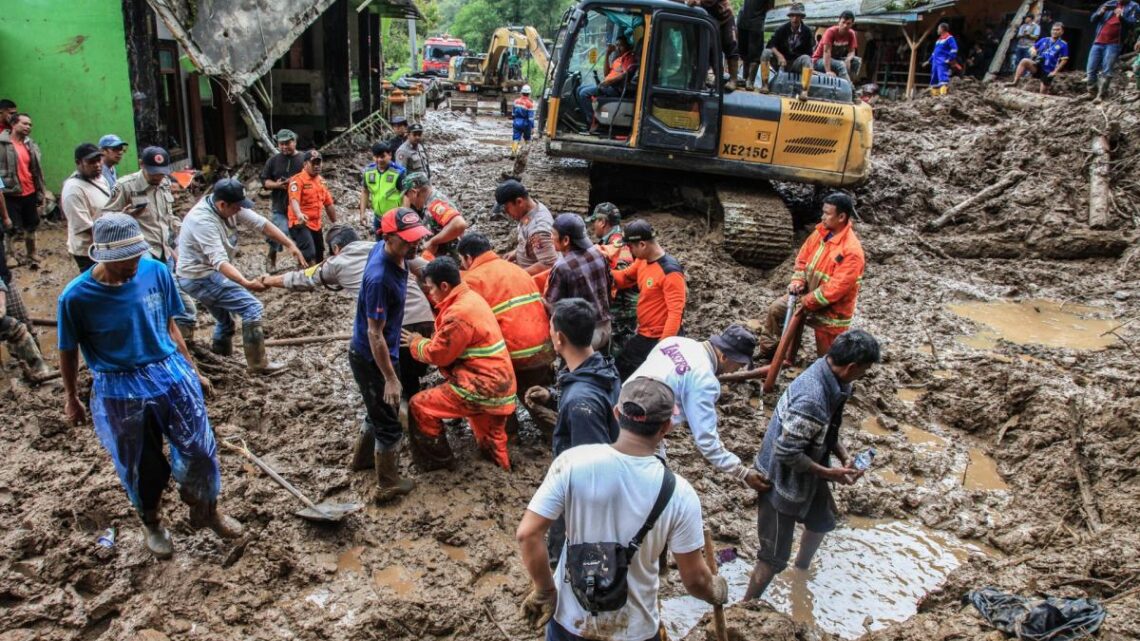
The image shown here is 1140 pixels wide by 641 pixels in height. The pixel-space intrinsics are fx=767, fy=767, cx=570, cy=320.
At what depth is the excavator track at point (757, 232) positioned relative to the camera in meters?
8.82

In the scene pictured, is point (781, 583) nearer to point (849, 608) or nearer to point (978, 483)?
point (849, 608)

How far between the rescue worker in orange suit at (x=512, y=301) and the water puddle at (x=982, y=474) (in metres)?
2.91

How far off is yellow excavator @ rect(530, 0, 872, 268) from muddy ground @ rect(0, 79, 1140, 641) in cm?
94

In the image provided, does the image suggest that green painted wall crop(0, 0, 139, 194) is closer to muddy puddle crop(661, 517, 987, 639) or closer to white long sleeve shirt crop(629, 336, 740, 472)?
white long sleeve shirt crop(629, 336, 740, 472)

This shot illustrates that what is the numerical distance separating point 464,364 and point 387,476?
0.80 metres

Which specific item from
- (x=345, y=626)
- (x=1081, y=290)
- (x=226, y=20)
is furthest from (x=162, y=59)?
(x=1081, y=290)

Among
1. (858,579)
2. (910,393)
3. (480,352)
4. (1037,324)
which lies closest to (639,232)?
(480,352)

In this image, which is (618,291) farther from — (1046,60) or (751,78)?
(1046,60)

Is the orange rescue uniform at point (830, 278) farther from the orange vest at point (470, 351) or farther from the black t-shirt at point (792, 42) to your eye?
the black t-shirt at point (792, 42)

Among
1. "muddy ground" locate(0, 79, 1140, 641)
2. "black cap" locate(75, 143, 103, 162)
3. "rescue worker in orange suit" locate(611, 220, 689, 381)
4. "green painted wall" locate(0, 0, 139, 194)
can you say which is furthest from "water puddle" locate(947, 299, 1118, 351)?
"green painted wall" locate(0, 0, 139, 194)

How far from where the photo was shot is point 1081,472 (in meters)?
4.91

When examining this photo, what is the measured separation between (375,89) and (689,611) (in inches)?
718

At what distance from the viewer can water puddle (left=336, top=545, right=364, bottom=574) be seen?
405cm

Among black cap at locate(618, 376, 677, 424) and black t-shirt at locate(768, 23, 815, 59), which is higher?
black t-shirt at locate(768, 23, 815, 59)
